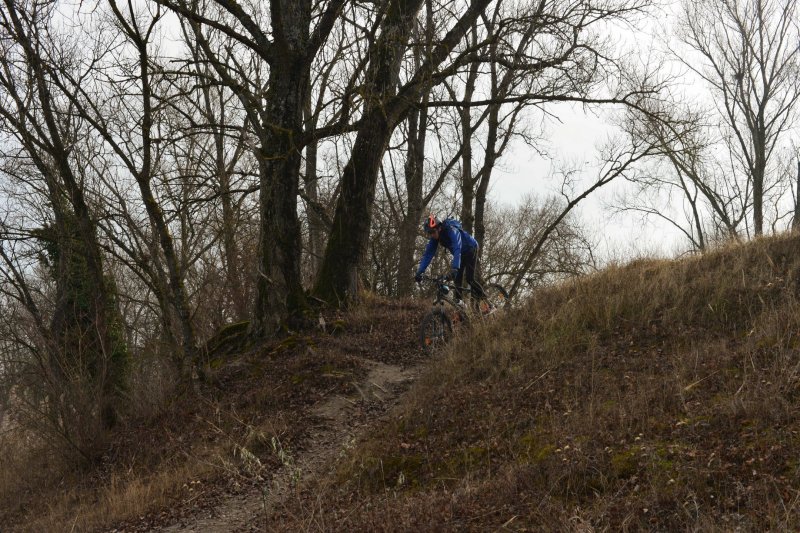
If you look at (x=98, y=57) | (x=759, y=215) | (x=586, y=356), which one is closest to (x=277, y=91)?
(x=98, y=57)

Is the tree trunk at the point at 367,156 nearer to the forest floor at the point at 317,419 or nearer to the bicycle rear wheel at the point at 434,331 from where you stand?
the forest floor at the point at 317,419

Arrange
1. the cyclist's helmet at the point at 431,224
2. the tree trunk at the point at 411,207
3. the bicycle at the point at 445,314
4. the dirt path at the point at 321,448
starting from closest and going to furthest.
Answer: the dirt path at the point at 321,448 → the cyclist's helmet at the point at 431,224 → the bicycle at the point at 445,314 → the tree trunk at the point at 411,207

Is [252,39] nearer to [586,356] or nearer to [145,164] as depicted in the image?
[145,164]

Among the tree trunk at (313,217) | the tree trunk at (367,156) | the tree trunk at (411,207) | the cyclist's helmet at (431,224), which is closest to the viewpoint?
the cyclist's helmet at (431,224)

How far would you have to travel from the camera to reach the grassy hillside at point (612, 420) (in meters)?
4.71

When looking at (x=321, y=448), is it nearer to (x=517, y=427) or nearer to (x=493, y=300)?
(x=517, y=427)

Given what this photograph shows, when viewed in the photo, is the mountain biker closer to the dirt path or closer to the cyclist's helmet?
the cyclist's helmet

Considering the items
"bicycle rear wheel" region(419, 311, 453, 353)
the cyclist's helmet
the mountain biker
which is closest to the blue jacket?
the mountain biker

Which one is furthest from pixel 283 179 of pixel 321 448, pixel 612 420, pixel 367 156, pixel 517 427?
pixel 612 420

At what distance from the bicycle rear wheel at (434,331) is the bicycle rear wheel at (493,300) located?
2.02ft

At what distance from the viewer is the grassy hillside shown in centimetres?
471

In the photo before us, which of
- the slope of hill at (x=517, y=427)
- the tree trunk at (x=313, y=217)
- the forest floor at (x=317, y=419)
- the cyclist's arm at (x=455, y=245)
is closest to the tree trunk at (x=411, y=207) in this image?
the tree trunk at (x=313, y=217)

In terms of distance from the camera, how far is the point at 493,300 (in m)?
11.4

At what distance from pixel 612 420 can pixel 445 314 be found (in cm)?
424
